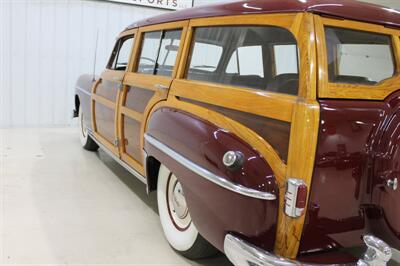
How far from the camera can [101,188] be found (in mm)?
3953

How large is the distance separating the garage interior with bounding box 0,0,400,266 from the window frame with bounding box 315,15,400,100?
140 cm

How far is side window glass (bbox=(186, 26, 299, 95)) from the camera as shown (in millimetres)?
2131

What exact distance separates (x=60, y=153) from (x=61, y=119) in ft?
6.60

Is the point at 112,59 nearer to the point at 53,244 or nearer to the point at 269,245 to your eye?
the point at 53,244

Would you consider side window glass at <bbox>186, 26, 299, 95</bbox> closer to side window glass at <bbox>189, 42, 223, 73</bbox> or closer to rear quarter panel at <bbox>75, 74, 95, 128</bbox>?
side window glass at <bbox>189, 42, 223, 73</bbox>

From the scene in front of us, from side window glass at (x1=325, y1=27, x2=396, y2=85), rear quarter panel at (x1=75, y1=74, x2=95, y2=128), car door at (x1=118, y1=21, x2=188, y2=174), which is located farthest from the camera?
rear quarter panel at (x1=75, y1=74, x2=95, y2=128)

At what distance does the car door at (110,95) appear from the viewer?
149 inches

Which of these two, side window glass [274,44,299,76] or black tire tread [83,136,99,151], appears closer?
side window glass [274,44,299,76]

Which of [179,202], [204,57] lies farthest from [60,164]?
[204,57]

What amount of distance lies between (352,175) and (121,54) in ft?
9.68

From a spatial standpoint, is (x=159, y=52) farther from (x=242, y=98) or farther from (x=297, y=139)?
(x=297, y=139)

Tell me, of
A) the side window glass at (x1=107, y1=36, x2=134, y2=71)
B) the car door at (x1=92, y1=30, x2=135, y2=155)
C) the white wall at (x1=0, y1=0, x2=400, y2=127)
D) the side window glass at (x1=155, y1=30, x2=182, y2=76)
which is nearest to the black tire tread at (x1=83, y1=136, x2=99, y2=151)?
the car door at (x1=92, y1=30, x2=135, y2=155)

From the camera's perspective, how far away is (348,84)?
1956 millimetres

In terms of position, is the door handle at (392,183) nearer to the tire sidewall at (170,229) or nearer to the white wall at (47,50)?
the tire sidewall at (170,229)
